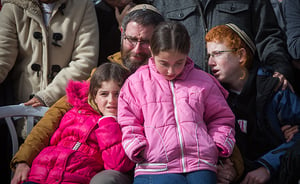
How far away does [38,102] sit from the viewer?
134 inches

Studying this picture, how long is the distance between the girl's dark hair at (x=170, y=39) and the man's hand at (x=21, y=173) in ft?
4.05

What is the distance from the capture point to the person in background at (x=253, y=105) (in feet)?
9.29

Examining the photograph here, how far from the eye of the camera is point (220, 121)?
2.59 meters

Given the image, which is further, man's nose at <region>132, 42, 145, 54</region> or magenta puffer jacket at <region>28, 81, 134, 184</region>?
man's nose at <region>132, 42, 145, 54</region>

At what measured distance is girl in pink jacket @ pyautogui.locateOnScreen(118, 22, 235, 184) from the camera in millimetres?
2428

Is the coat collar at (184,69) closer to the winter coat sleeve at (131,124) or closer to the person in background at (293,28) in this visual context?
the winter coat sleeve at (131,124)

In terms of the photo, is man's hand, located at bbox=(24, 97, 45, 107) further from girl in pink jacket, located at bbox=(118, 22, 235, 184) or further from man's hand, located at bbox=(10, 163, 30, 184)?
girl in pink jacket, located at bbox=(118, 22, 235, 184)

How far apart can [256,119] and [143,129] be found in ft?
3.25

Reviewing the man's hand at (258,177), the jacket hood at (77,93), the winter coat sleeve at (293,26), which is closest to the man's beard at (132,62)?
the jacket hood at (77,93)

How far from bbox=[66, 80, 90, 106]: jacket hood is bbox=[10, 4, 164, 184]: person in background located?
0.16 metres

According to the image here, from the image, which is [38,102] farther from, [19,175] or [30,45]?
[19,175]

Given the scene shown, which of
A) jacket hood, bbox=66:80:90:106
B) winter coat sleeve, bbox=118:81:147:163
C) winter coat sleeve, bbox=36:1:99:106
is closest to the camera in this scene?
winter coat sleeve, bbox=118:81:147:163

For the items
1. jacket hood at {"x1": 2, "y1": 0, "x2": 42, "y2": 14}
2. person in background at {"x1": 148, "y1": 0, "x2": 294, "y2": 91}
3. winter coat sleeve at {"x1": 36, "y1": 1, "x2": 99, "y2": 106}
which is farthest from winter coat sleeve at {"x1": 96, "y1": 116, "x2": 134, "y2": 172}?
jacket hood at {"x1": 2, "y1": 0, "x2": 42, "y2": 14}

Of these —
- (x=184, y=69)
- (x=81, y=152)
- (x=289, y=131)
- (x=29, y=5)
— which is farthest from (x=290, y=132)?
(x=29, y=5)
